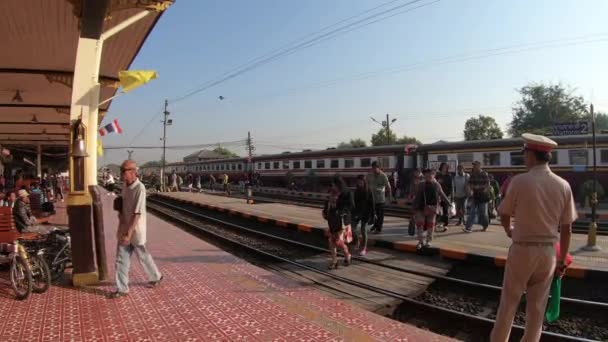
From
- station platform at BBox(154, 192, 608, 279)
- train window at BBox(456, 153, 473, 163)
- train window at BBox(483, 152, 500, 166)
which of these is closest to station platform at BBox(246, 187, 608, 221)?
train window at BBox(456, 153, 473, 163)

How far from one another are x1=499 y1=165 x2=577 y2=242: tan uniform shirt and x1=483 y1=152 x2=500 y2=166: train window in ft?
61.5

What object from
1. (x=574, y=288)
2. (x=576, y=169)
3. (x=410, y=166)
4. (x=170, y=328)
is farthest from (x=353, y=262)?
(x=410, y=166)

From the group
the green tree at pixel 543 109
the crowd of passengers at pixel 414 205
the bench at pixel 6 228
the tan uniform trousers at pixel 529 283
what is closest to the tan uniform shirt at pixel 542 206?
the tan uniform trousers at pixel 529 283

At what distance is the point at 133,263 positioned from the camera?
27.0ft

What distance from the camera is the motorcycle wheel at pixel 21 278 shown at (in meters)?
5.76

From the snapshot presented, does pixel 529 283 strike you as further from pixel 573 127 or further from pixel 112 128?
pixel 112 128

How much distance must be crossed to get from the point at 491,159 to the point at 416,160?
462 centimetres

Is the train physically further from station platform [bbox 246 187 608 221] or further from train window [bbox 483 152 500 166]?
station platform [bbox 246 187 608 221]

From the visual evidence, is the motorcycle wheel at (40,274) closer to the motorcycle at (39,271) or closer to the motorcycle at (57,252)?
the motorcycle at (39,271)

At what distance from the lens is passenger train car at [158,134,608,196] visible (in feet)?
61.8

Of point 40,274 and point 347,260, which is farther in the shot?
point 347,260

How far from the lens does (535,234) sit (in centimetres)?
360

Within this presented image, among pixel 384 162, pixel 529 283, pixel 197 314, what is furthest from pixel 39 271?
pixel 384 162

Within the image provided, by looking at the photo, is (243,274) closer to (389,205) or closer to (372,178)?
(372,178)
